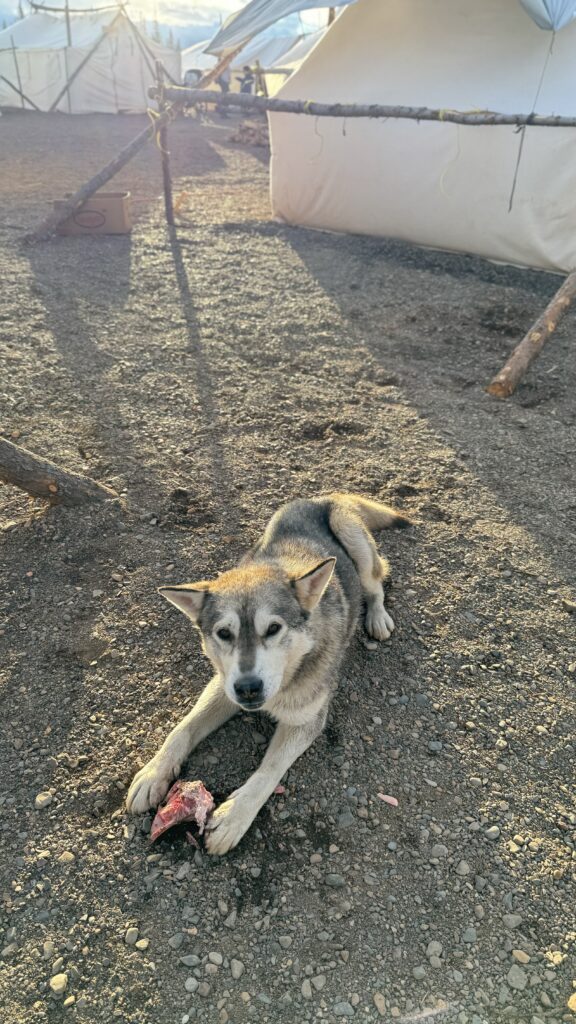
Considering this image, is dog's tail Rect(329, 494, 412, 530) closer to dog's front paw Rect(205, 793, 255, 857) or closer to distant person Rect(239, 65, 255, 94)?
dog's front paw Rect(205, 793, 255, 857)

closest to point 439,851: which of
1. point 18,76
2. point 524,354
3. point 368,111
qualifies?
point 524,354

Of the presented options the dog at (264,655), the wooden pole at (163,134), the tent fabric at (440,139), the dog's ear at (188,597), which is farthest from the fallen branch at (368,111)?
the dog's ear at (188,597)

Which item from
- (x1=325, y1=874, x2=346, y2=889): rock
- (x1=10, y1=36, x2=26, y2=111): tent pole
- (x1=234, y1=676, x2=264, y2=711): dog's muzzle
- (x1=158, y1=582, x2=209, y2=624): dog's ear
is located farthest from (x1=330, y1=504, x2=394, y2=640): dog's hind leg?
(x1=10, y1=36, x2=26, y2=111): tent pole

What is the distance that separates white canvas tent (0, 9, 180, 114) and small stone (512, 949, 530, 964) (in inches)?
1339

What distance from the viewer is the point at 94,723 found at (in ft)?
12.0

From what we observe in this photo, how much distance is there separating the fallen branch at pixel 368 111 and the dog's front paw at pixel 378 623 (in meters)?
8.56

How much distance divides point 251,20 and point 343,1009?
49.1ft

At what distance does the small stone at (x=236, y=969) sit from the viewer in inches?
104

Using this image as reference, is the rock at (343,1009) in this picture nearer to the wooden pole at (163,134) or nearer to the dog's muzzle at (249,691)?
the dog's muzzle at (249,691)

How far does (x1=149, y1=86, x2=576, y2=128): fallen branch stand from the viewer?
9.51 metres

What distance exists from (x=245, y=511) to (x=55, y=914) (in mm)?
3154

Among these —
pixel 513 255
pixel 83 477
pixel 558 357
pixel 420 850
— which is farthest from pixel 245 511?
pixel 513 255

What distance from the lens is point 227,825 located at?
3.04 metres

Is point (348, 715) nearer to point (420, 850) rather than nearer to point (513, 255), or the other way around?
point (420, 850)
